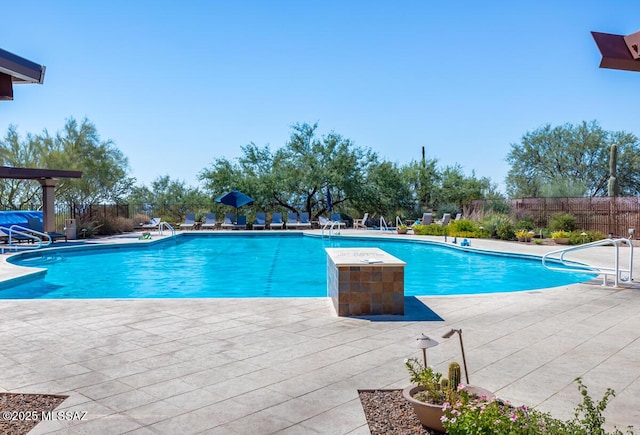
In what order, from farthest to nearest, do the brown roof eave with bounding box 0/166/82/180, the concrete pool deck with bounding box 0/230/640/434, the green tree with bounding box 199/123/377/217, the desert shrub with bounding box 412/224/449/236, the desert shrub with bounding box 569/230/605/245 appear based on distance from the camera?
the green tree with bounding box 199/123/377/217 < the desert shrub with bounding box 412/224/449/236 < the brown roof eave with bounding box 0/166/82/180 < the desert shrub with bounding box 569/230/605/245 < the concrete pool deck with bounding box 0/230/640/434

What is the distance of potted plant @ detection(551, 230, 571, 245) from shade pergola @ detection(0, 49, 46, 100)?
14.4 metres

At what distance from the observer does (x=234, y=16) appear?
45.5 feet

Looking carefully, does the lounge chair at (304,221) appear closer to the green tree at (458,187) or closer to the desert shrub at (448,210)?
the desert shrub at (448,210)

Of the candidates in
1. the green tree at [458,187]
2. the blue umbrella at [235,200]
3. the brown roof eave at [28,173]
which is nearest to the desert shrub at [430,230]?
the green tree at [458,187]

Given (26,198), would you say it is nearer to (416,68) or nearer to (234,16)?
(234,16)

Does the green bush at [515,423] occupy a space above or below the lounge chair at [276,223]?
below

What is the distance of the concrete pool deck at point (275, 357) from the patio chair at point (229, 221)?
619 inches

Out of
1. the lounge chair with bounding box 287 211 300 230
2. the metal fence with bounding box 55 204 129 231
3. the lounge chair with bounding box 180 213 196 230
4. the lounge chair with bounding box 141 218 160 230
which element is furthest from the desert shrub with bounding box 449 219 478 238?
the metal fence with bounding box 55 204 129 231

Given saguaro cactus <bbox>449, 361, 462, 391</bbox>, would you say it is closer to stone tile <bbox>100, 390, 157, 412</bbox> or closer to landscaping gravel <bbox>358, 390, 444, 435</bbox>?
landscaping gravel <bbox>358, 390, 444, 435</bbox>

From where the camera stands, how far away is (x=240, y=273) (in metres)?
11.1

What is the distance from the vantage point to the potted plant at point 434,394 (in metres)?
2.58

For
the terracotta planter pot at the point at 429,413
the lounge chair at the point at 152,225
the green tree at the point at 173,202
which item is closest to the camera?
the terracotta planter pot at the point at 429,413

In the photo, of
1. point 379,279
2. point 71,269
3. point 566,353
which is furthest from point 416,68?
point 566,353

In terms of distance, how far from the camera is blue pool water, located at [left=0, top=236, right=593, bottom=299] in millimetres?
8914
